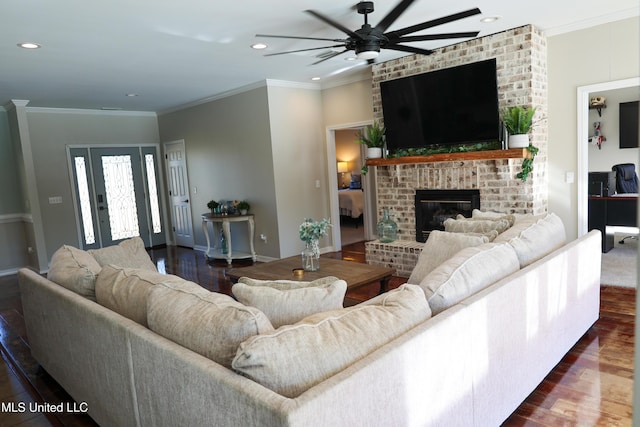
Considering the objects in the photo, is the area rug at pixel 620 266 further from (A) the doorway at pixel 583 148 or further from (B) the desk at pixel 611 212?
(A) the doorway at pixel 583 148

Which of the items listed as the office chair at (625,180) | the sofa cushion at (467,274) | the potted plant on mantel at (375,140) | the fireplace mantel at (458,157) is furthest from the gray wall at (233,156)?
the office chair at (625,180)

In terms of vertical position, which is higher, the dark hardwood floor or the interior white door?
the interior white door

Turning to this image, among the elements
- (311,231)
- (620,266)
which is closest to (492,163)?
(620,266)

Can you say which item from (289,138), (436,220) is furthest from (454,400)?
(289,138)

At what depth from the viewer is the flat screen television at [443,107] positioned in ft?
15.0

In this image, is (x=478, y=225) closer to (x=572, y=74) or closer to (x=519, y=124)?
(x=519, y=124)

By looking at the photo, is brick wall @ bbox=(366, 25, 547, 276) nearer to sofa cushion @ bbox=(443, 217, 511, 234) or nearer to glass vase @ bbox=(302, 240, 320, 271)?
sofa cushion @ bbox=(443, 217, 511, 234)

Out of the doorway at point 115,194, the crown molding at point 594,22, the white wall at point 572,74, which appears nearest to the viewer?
the crown molding at point 594,22

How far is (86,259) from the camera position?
9.33ft

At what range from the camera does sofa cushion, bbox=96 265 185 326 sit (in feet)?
6.45

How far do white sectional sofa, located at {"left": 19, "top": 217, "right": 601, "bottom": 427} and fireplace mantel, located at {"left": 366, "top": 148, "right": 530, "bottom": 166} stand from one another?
1931 millimetres

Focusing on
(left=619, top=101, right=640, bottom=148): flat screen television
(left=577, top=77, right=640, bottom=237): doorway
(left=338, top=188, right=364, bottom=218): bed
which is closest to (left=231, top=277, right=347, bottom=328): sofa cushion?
(left=577, top=77, right=640, bottom=237): doorway

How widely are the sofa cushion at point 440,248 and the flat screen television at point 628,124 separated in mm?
6102

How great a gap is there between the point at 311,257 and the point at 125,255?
151 cm
